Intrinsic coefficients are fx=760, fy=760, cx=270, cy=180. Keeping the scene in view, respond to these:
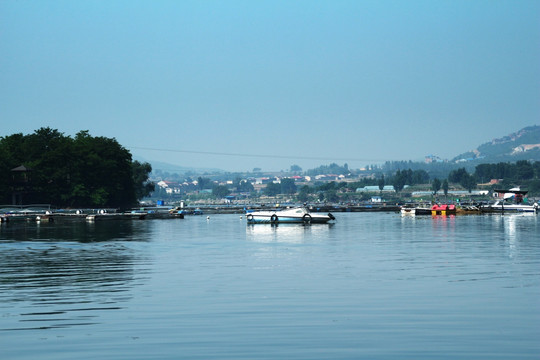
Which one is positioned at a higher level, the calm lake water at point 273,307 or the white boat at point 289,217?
the white boat at point 289,217

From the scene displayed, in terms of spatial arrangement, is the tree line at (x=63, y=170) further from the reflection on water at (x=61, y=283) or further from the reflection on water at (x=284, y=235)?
the reflection on water at (x=61, y=283)

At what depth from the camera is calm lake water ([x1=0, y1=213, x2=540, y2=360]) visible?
2161cm

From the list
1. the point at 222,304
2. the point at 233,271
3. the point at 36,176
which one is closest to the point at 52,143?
the point at 36,176

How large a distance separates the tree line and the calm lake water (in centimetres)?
11203

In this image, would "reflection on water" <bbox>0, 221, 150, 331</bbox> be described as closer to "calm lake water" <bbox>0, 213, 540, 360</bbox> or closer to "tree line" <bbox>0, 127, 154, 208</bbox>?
"calm lake water" <bbox>0, 213, 540, 360</bbox>

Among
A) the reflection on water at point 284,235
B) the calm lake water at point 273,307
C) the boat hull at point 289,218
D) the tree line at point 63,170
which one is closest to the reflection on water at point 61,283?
the calm lake water at point 273,307

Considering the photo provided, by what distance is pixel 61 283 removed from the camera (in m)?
38.9

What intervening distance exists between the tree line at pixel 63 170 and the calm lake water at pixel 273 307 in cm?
11203

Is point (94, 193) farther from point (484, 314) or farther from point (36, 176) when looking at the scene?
point (484, 314)

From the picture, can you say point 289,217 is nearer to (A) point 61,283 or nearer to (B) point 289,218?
(B) point 289,218

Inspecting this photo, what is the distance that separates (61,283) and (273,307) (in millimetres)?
14435

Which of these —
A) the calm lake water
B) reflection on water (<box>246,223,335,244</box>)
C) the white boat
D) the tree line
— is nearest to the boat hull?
the white boat

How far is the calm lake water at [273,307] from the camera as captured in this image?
2161cm

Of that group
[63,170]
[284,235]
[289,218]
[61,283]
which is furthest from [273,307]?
[63,170]
